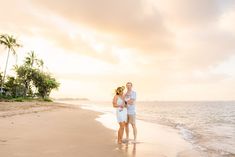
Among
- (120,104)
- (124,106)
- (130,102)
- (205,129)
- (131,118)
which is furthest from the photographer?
(205,129)

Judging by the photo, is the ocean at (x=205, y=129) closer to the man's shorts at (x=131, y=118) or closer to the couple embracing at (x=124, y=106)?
the man's shorts at (x=131, y=118)

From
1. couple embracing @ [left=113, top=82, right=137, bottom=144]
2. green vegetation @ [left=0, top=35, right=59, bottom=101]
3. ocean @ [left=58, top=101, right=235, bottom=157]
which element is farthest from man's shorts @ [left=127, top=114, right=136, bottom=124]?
green vegetation @ [left=0, top=35, right=59, bottom=101]

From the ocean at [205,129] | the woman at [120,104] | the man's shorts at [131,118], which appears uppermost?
the woman at [120,104]

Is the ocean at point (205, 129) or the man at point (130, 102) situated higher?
the man at point (130, 102)

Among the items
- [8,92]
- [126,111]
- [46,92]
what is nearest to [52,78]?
[46,92]

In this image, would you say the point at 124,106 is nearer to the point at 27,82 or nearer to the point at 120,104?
the point at 120,104

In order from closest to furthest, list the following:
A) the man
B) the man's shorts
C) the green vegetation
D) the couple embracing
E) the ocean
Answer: the couple embracing
the man
the man's shorts
the ocean
the green vegetation

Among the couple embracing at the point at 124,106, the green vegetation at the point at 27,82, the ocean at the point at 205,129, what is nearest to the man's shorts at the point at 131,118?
the couple embracing at the point at 124,106

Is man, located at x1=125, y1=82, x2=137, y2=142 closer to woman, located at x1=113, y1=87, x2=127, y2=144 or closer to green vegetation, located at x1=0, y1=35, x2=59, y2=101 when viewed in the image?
woman, located at x1=113, y1=87, x2=127, y2=144

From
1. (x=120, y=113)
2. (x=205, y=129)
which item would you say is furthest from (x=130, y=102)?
(x=205, y=129)

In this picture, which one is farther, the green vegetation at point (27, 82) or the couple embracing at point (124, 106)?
the green vegetation at point (27, 82)

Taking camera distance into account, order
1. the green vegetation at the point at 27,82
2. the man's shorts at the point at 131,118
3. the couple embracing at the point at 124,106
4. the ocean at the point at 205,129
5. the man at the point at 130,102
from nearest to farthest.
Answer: the couple embracing at the point at 124,106 < the man at the point at 130,102 < the man's shorts at the point at 131,118 < the ocean at the point at 205,129 < the green vegetation at the point at 27,82

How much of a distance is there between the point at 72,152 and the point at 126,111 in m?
3.11

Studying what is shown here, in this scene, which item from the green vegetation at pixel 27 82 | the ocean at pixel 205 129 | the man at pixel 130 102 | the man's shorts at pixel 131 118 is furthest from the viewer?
the green vegetation at pixel 27 82
